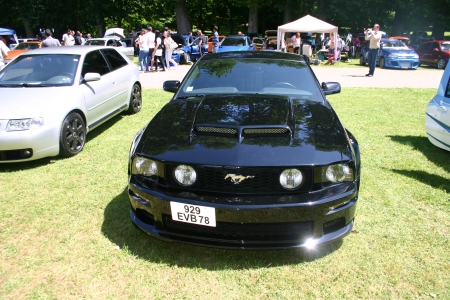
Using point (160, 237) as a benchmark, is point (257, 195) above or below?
above

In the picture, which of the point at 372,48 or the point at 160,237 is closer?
the point at 160,237

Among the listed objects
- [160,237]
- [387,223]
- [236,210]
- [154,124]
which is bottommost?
[387,223]

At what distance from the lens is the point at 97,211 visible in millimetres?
3582

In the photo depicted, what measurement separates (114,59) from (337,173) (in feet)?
18.4

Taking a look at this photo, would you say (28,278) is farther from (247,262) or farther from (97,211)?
(247,262)

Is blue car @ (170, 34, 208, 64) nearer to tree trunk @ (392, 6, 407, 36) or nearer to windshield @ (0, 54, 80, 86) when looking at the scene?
windshield @ (0, 54, 80, 86)

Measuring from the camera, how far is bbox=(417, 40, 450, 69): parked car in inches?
690

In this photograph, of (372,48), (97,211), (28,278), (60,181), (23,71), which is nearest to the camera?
(28,278)

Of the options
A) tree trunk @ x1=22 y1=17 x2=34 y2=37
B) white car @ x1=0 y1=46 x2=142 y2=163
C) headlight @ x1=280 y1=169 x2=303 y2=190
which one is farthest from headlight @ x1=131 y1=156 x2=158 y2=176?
tree trunk @ x1=22 y1=17 x2=34 y2=37

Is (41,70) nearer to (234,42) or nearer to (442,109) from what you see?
(442,109)

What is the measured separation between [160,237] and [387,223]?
2.10 metres

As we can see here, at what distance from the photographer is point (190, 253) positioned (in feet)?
9.50

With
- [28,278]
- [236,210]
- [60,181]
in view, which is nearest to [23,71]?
[60,181]

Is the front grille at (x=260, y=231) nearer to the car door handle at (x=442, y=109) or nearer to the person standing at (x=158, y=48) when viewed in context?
the car door handle at (x=442, y=109)
